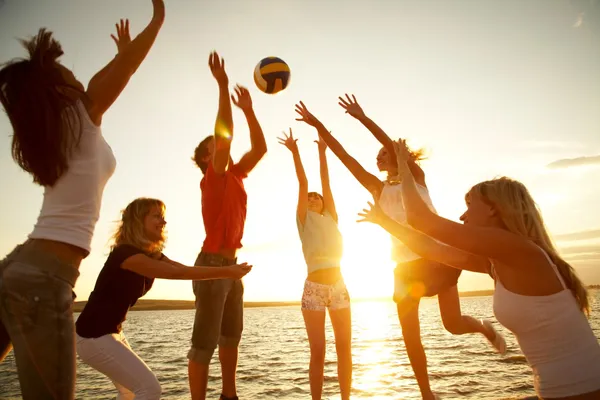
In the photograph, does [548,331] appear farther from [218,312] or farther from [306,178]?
[306,178]

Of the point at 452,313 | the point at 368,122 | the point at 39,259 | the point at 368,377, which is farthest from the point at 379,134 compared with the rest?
the point at 368,377

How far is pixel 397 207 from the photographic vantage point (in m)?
6.24

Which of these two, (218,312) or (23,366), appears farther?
(218,312)

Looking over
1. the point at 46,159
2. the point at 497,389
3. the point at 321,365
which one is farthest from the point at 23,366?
the point at 497,389

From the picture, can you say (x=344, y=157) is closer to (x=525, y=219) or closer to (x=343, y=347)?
(x=343, y=347)

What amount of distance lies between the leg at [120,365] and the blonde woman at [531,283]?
9.60 ft

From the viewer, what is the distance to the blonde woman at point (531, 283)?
330cm

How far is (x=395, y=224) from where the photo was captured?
457 centimetres

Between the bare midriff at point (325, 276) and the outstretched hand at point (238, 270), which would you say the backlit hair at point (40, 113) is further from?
the bare midriff at point (325, 276)

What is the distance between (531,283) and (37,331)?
3450 mm

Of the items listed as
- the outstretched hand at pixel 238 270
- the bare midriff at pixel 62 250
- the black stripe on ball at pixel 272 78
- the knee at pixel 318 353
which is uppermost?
the black stripe on ball at pixel 272 78

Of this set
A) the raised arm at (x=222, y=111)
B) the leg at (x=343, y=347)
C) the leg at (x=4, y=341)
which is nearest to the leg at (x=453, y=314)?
the leg at (x=343, y=347)

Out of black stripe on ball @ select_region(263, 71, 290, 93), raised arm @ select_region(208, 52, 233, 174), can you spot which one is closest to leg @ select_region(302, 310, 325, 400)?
raised arm @ select_region(208, 52, 233, 174)

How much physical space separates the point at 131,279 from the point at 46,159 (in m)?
2.34
